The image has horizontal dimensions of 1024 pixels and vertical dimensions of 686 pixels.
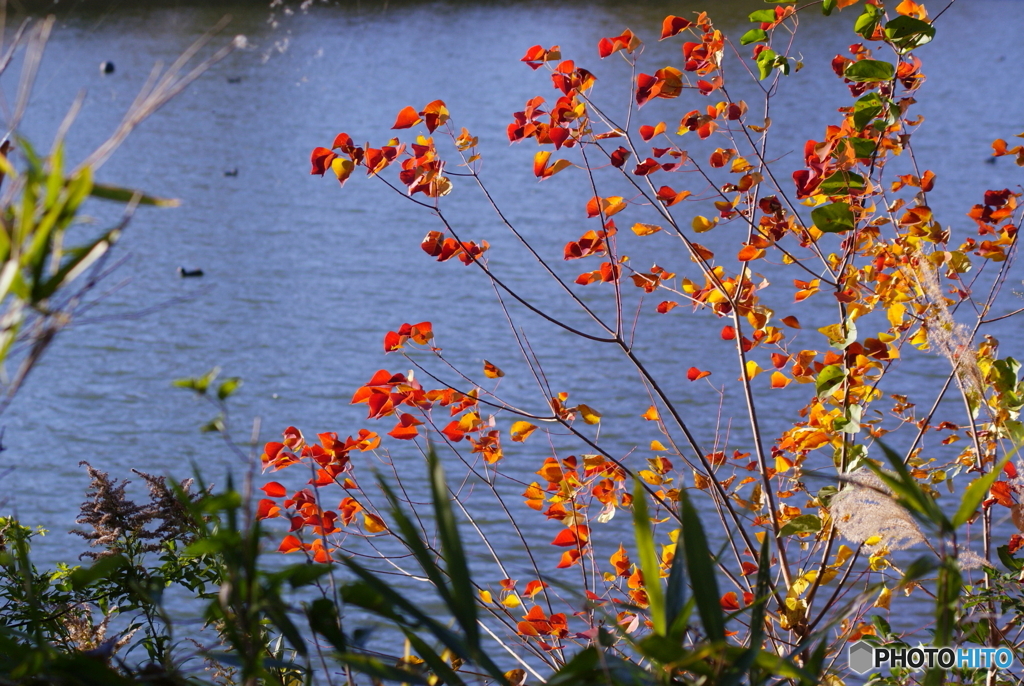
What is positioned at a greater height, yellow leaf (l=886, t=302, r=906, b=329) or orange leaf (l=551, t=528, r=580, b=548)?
yellow leaf (l=886, t=302, r=906, b=329)

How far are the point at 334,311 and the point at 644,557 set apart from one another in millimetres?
5654

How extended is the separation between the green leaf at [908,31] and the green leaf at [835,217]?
0.32 meters

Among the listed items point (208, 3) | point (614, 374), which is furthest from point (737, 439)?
point (208, 3)

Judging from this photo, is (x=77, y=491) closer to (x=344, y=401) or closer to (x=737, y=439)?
(x=344, y=401)

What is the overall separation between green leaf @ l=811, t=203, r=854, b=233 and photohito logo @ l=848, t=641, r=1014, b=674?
0.73 m

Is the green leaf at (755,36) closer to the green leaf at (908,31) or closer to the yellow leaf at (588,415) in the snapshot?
the green leaf at (908,31)

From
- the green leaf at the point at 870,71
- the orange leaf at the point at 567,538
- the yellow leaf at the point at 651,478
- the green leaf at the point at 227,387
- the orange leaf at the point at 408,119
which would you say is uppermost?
the green leaf at the point at 870,71

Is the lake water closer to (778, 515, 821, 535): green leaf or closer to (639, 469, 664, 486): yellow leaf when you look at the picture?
(639, 469, 664, 486): yellow leaf

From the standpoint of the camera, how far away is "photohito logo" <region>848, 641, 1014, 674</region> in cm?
157

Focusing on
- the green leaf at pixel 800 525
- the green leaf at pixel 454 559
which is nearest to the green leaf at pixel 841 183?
the green leaf at pixel 800 525

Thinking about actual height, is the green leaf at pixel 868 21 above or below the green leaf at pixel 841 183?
above

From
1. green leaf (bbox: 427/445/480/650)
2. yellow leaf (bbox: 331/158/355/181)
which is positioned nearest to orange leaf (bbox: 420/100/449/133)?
yellow leaf (bbox: 331/158/355/181)

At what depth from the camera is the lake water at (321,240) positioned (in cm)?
498

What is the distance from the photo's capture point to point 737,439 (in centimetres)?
460
